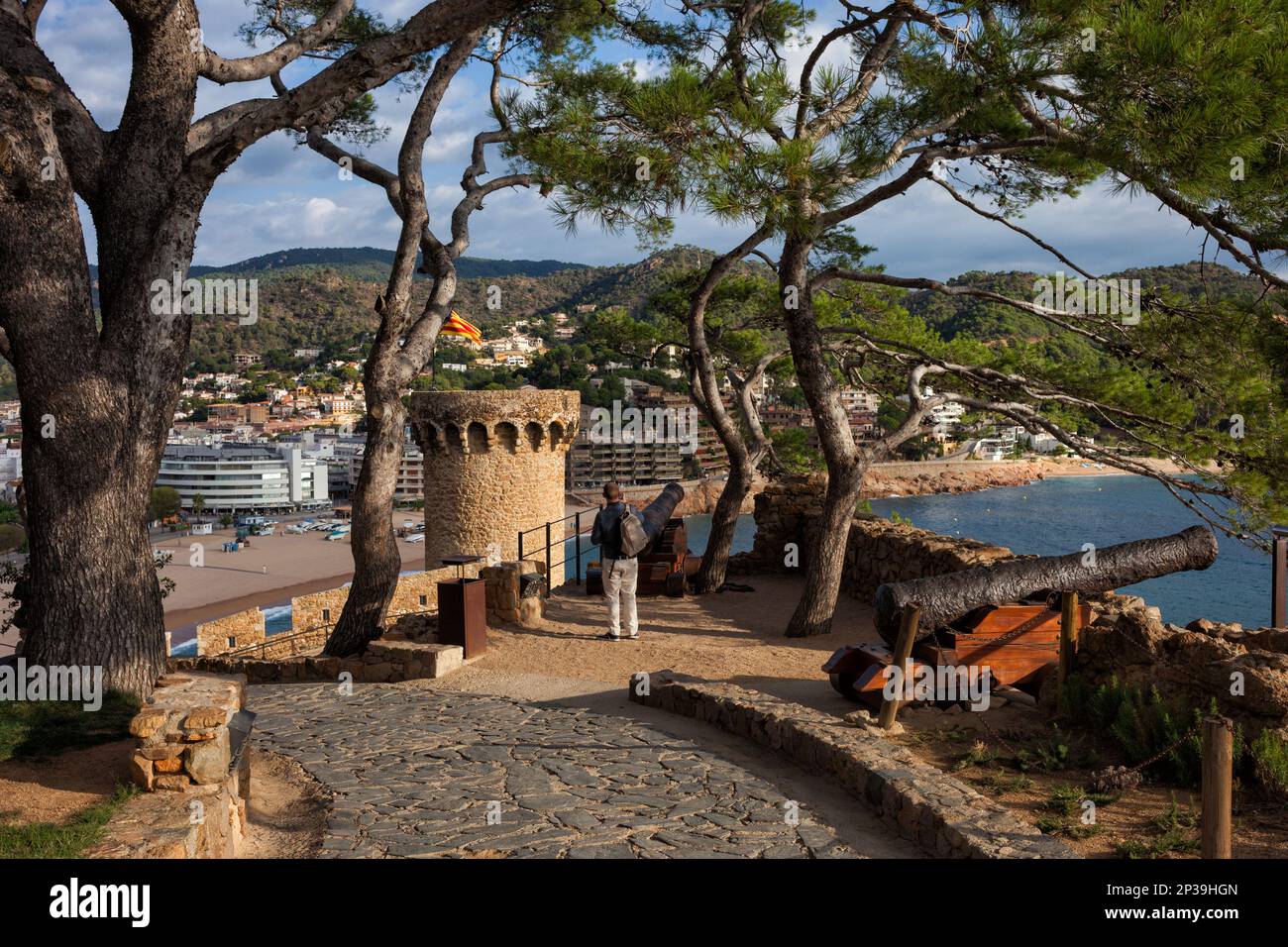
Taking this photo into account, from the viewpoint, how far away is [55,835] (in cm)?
346

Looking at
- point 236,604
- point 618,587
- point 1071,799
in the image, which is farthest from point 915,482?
point 1071,799

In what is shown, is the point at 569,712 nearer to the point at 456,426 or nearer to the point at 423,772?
the point at 423,772

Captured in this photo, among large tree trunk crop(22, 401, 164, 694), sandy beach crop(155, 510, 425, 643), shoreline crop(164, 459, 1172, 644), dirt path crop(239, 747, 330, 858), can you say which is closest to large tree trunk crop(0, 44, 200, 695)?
large tree trunk crop(22, 401, 164, 694)

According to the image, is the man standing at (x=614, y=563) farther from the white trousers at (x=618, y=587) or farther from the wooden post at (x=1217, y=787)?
the wooden post at (x=1217, y=787)

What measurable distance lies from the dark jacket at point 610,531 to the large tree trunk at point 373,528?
1.99 m

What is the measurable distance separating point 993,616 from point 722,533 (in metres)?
5.74

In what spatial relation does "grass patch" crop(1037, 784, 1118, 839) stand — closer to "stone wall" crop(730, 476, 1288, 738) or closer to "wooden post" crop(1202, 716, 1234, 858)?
"wooden post" crop(1202, 716, 1234, 858)

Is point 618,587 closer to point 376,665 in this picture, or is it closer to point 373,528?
point 376,665

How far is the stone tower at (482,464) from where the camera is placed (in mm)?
20750

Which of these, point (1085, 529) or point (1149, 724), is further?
point (1085, 529)

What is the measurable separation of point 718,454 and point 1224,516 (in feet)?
194

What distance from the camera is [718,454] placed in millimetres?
67938

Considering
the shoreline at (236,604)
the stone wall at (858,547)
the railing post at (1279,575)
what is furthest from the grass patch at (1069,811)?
the shoreline at (236,604)

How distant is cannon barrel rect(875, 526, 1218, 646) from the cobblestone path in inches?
61.1
